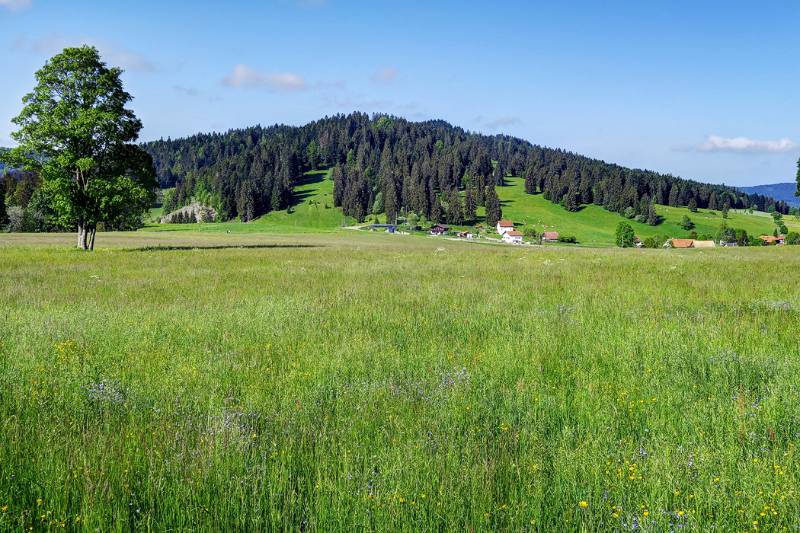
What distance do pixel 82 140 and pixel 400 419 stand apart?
122ft

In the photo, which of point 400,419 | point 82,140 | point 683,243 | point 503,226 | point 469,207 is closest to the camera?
point 400,419

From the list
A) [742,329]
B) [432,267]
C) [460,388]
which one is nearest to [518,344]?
[460,388]

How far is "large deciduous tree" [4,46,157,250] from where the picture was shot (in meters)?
31.5

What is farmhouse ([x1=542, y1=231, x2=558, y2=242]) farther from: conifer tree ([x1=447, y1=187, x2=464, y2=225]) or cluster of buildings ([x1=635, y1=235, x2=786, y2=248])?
conifer tree ([x1=447, y1=187, x2=464, y2=225])

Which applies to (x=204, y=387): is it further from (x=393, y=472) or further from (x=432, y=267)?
(x=432, y=267)

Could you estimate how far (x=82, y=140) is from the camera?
107 ft

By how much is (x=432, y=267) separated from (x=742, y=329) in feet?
49.8

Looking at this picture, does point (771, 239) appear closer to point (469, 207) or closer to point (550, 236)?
point (550, 236)

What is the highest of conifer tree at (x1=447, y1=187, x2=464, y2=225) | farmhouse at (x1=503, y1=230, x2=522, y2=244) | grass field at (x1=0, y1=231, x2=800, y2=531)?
conifer tree at (x1=447, y1=187, x2=464, y2=225)

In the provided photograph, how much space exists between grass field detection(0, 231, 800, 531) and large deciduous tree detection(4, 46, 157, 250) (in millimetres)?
25795

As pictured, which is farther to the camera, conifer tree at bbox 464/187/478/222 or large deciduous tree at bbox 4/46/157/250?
conifer tree at bbox 464/187/478/222

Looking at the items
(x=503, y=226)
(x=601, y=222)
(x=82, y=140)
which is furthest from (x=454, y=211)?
(x=82, y=140)

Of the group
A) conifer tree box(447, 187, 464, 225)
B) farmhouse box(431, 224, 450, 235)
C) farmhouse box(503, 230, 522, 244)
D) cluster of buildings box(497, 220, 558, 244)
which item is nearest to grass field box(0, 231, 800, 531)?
cluster of buildings box(497, 220, 558, 244)

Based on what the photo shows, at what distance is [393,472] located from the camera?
3805 millimetres
